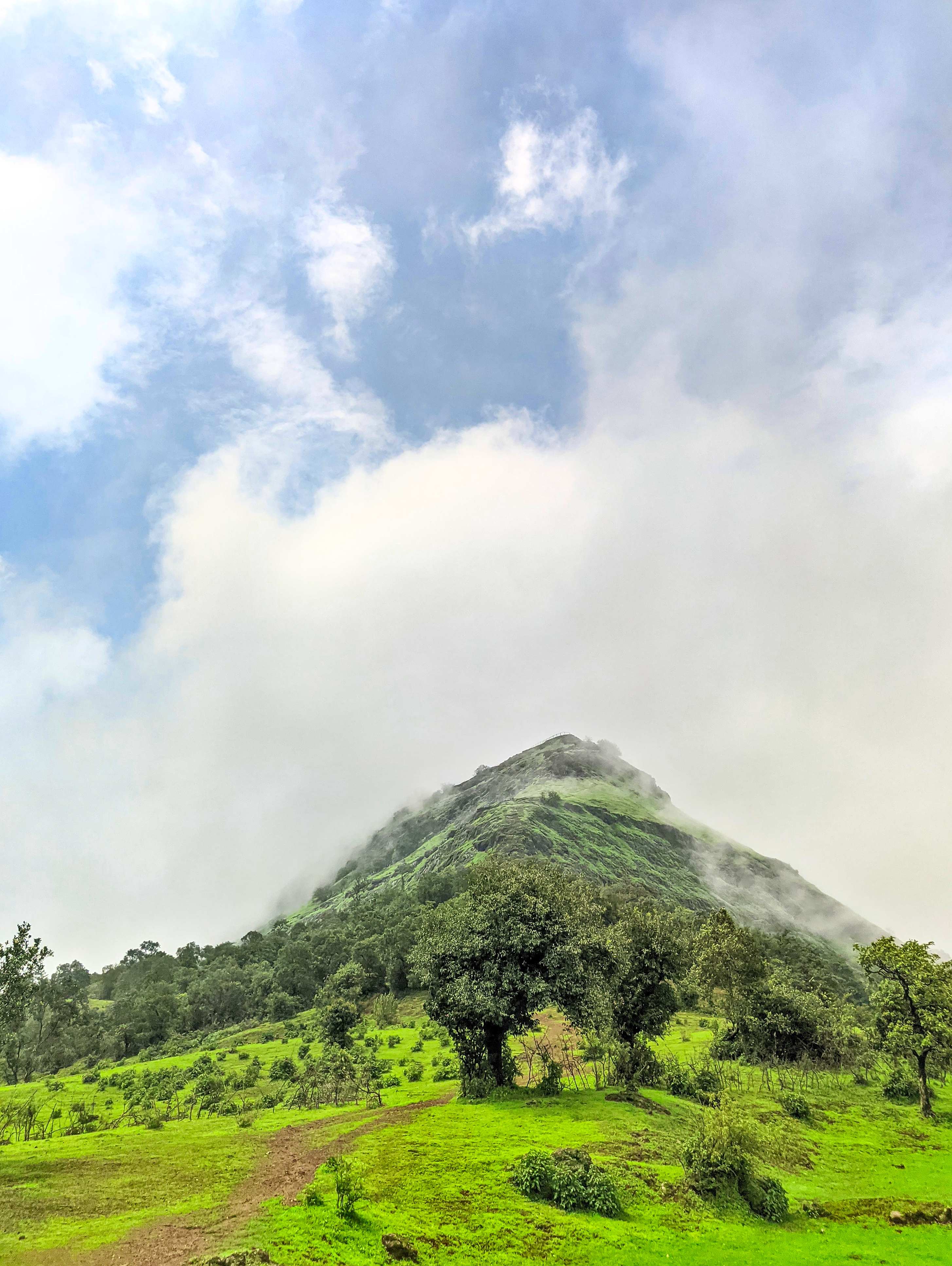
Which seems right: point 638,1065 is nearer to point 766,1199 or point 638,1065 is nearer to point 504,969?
point 504,969

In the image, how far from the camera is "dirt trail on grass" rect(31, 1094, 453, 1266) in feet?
65.5

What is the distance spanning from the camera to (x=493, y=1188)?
28.0m

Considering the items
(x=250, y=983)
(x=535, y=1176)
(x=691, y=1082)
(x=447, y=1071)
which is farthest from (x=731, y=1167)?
(x=250, y=983)

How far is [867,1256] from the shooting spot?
23.3 meters

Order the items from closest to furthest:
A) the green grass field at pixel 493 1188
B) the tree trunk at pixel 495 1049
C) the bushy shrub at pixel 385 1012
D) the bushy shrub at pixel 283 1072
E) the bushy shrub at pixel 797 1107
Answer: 1. the green grass field at pixel 493 1188
2. the bushy shrub at pixel 797 1107
3. the tree trunk at pixel 495 1049
4. the bushy shrub at pixel 283 1072
5. the bushy shrub at pixel 385 1012

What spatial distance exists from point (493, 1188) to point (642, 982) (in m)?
28.1

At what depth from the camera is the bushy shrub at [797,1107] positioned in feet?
153

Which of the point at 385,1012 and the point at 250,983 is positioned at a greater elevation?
the point at 250,983

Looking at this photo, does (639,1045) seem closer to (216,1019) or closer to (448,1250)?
(448,1250)

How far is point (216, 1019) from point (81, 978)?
10103 cm

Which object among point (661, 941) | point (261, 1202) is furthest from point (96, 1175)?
point (661, 941)

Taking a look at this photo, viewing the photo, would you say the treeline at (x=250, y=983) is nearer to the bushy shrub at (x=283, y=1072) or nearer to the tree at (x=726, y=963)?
the tree at (x=726, y=963)

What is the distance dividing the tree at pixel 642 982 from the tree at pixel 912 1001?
54.6 ft

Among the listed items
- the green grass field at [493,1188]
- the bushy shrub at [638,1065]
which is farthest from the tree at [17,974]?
the bushy shrub at [638,1065]
